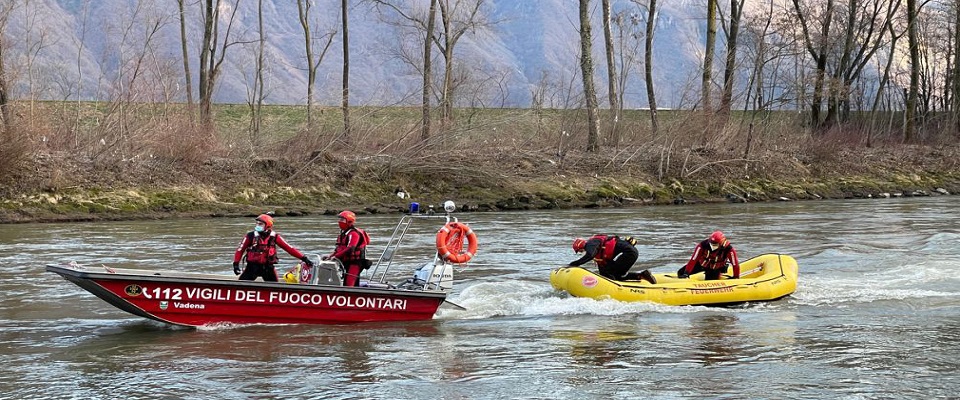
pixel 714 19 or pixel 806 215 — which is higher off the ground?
pixel 714 19

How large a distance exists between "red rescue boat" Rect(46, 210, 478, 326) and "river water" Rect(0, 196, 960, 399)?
196 millimetres

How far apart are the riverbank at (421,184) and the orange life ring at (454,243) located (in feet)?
53.3

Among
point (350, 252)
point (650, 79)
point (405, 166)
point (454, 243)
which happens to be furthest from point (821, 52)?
point (350, 252)

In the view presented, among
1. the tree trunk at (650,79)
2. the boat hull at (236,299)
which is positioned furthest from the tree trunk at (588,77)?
the boat hull at (236,299)

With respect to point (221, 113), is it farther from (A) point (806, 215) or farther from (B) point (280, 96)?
(B) point (280, 96)

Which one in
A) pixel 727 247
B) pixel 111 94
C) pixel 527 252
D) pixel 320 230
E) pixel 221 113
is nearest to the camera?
pixel 727 247

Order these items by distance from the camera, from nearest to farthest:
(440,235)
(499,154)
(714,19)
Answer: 1. (440,235)
2. (499,154)
3. (714,19)

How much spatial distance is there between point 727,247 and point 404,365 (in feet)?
21.0

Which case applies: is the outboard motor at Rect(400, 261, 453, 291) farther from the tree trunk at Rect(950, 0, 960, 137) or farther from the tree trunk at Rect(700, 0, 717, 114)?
the tree trunk at Rect(950, 0, 960, 137)

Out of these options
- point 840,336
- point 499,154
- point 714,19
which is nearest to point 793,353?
point 840,336

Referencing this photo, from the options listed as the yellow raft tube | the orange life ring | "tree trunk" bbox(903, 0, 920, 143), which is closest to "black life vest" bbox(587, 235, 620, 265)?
the yellow raft tube

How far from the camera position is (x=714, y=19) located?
38625 mm

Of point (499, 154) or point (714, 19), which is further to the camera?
point (714, 19)

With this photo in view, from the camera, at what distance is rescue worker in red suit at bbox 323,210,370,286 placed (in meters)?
13.5
